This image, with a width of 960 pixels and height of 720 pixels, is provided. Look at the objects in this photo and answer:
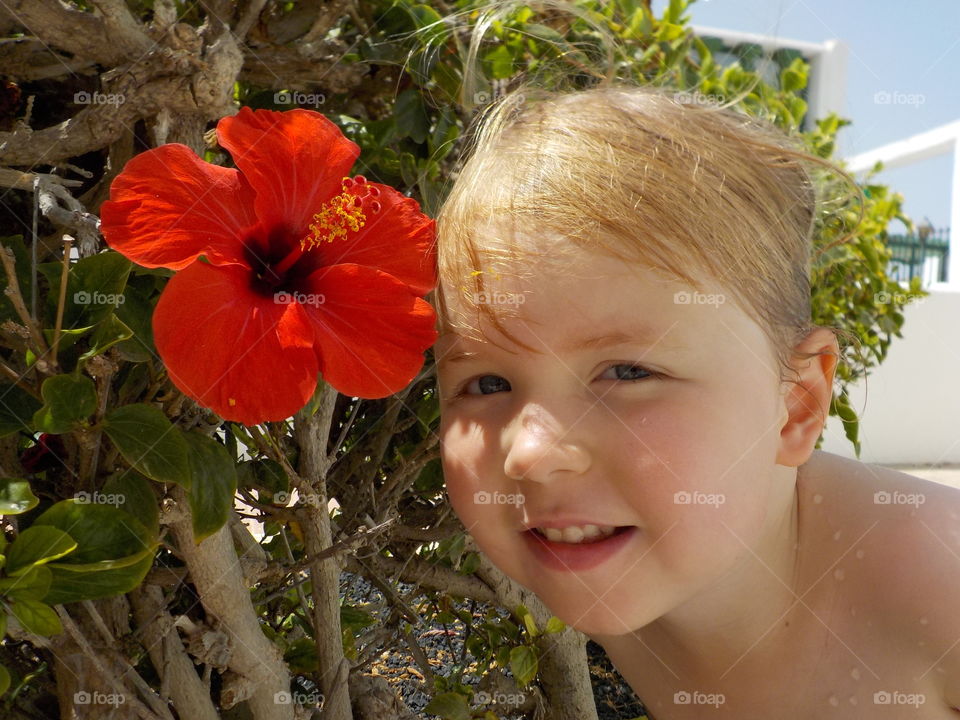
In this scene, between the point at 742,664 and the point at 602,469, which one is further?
the point at 742,664

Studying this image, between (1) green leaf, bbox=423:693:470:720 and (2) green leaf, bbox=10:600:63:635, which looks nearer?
(2) green leaf, bbox=10:600:63:635

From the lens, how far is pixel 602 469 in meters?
0.89

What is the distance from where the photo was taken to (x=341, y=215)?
0.87 meters

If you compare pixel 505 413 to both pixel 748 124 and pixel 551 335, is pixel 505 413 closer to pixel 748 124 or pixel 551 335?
pixel 551 335

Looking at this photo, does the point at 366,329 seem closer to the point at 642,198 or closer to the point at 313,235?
the point at 313,235

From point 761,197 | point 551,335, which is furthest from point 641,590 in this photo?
point 761,197

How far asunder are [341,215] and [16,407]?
36 cm

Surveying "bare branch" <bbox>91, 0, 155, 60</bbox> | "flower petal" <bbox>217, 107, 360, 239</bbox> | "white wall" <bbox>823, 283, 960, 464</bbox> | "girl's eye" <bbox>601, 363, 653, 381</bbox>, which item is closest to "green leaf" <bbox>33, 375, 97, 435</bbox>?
"flower petal" <bbox>217, 107, 360, 239</bbox>

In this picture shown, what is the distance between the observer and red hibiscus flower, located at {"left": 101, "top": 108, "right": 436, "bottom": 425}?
0.76 metres

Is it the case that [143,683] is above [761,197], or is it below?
below

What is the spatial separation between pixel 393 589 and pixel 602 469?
0.61m

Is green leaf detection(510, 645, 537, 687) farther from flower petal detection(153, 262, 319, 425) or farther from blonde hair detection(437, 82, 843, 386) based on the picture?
flower petal detection(153, 262, 319, 425)

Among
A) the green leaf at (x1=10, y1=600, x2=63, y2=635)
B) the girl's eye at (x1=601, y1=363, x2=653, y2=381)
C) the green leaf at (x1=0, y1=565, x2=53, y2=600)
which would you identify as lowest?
the green leaf at (x1=10, y1=600, x2=63, y2=635)

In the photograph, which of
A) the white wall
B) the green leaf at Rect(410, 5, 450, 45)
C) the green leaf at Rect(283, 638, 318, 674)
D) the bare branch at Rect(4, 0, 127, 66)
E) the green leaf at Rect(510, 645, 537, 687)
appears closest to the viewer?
the bare branch at Rect(4, 0, 127, 66)
